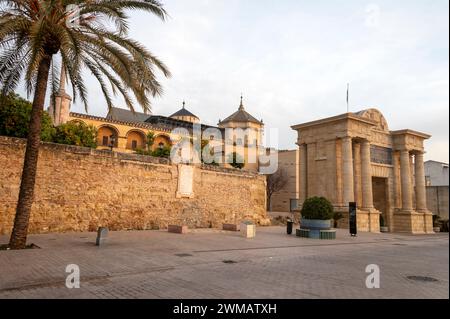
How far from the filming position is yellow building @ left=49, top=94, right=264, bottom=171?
151 feet

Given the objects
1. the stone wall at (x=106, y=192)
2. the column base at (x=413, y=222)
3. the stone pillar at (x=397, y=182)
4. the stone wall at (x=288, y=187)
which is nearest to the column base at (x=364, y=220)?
the column base at (x=413, y=222)

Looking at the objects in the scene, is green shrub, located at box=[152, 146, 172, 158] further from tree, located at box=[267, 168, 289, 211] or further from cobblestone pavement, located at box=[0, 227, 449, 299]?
tree, located at box=[267, 168, 289, 211]

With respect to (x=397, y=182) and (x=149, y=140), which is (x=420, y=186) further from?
(x=149, y=140)

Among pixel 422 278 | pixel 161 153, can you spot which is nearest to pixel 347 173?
pixel 161 153

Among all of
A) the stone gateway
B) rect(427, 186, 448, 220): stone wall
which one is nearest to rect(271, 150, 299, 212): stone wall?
rect(427, 186, 448, 220): stone wall

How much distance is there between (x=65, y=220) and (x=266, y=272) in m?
11.7

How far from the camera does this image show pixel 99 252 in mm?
9828

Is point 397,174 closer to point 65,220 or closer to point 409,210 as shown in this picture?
point 409,210

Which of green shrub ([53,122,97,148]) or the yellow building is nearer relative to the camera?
green shrub ([53,122,97,148])

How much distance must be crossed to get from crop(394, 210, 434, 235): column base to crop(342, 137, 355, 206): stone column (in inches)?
280

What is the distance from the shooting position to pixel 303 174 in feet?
95.9

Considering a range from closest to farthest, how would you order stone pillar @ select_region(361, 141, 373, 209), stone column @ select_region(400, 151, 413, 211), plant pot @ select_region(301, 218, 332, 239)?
plant pot @ select_region(301, 218, 332, 239) < stone pillar @ select_region(361, 141, 373, 209) < stone column @ select_region(400, 151, 413, 211)

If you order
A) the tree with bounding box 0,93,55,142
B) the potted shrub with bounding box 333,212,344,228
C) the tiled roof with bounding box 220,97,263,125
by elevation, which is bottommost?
the potted shrub with bounding box 333,212,344,228

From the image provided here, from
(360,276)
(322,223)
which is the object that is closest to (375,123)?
(322,223)
